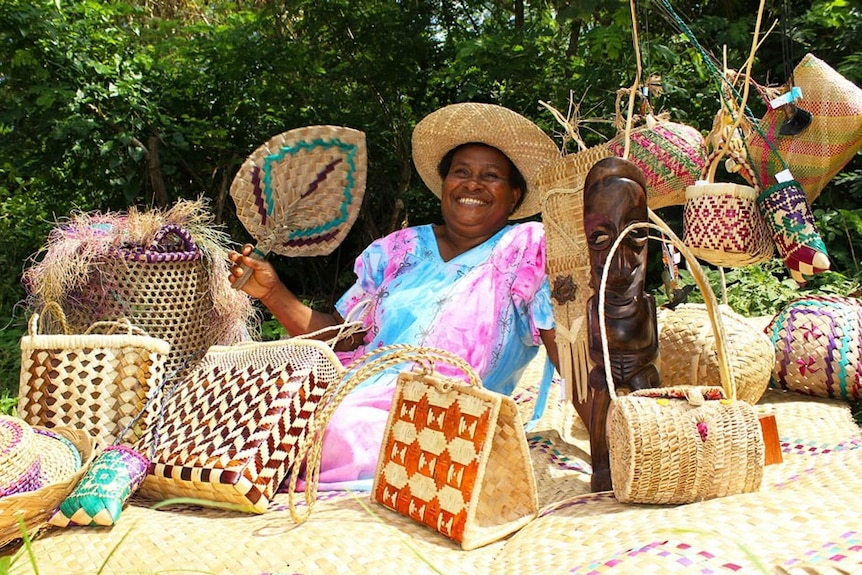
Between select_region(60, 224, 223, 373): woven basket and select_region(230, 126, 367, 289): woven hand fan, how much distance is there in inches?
12.1

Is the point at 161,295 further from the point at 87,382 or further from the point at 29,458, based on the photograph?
the point at 29,458

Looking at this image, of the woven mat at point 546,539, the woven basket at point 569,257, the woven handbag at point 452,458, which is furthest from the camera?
the woven basket at point 569,257

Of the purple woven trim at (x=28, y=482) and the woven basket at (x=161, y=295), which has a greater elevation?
the woven basket at (x=161, y=295)

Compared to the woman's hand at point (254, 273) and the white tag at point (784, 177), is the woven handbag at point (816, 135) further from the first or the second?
the woman's hand at point (254, 273)

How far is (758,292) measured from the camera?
4.24 meters

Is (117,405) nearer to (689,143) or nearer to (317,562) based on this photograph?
(317,562)

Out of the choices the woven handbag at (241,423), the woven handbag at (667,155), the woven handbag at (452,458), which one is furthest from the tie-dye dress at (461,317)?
the woven handbag at (667,155)

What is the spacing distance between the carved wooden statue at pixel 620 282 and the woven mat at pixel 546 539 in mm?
298

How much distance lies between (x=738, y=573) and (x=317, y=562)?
2.64 feet

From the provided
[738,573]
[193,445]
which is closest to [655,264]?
[193,445]

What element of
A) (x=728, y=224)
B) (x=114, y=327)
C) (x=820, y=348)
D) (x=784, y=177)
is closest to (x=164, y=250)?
(x=114, y=327)

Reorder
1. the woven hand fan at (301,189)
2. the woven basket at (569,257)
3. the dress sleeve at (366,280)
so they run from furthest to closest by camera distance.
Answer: the dress sleeve at (366,280) → the woven hand fan at (301,189) → the woven basket at (569,257)

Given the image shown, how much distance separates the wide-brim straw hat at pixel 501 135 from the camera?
2.62 m

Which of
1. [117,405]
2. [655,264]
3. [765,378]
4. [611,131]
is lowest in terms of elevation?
[117,405]
